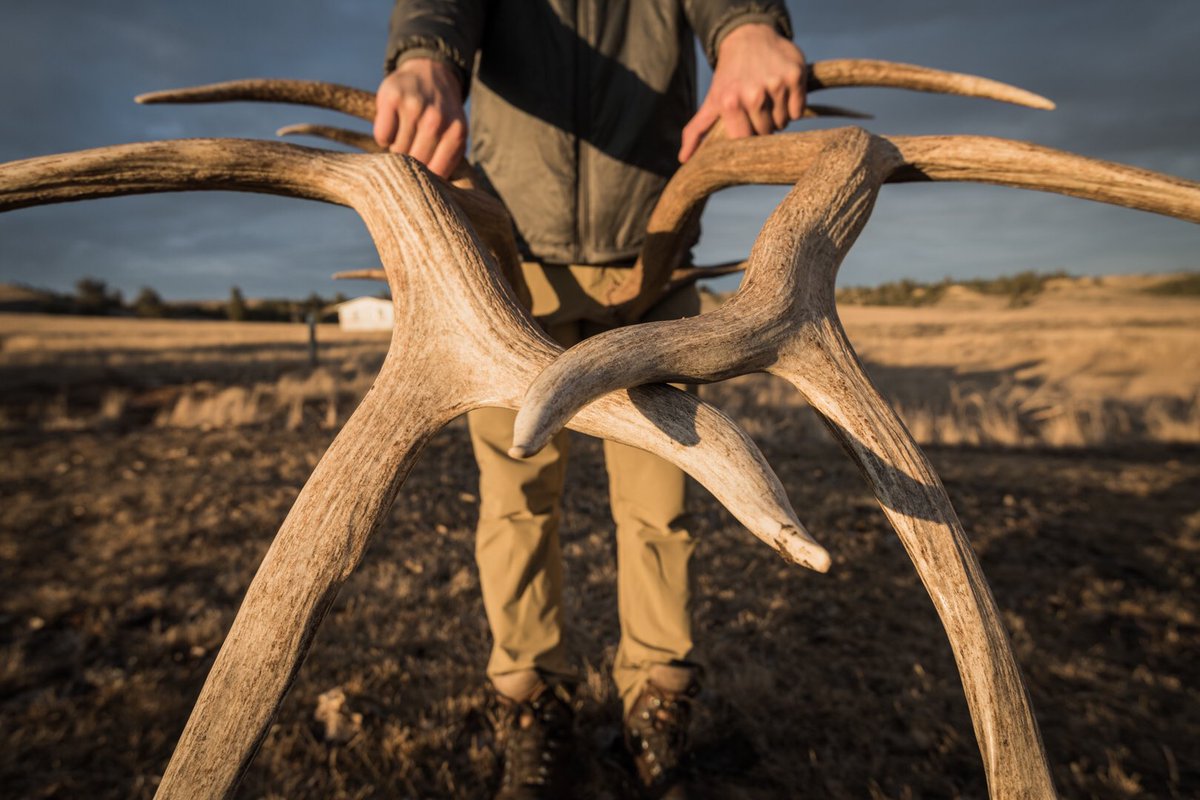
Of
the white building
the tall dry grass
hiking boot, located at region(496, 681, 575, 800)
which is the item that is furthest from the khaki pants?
the white building

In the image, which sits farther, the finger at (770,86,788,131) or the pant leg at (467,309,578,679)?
the pant leg at (467,309,578,679)

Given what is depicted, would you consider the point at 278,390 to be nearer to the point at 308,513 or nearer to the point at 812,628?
the point at 812,628

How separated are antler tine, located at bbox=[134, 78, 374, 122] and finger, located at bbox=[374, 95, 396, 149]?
1.31 ft

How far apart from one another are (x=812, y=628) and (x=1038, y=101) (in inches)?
102

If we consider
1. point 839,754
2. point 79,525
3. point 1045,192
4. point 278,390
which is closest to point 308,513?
point 1045,192

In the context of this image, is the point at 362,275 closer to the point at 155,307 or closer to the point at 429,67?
the point at 429,67

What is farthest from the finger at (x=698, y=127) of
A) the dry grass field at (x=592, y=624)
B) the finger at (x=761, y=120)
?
the dry grass field at (x=592, y=624)

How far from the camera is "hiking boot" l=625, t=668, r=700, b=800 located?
2.00 metres

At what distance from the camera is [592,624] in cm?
315

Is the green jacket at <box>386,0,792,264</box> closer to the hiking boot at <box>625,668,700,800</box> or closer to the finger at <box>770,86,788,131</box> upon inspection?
the finger at <box>770,86,788,131</box>

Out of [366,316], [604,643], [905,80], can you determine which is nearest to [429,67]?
[905,80]

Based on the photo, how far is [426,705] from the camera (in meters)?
2.50

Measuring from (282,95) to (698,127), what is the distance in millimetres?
1178

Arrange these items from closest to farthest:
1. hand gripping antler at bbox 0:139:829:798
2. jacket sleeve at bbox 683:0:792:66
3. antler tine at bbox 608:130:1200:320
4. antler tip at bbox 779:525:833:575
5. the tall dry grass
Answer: antler tip at bbox 779:525:833:575
hand gripping antler at bbox 0:139:829:798
antler tine at bbox 608:130:1200:320
jacket sleeve at bbox 683:0:792:66
the tall dry grass
